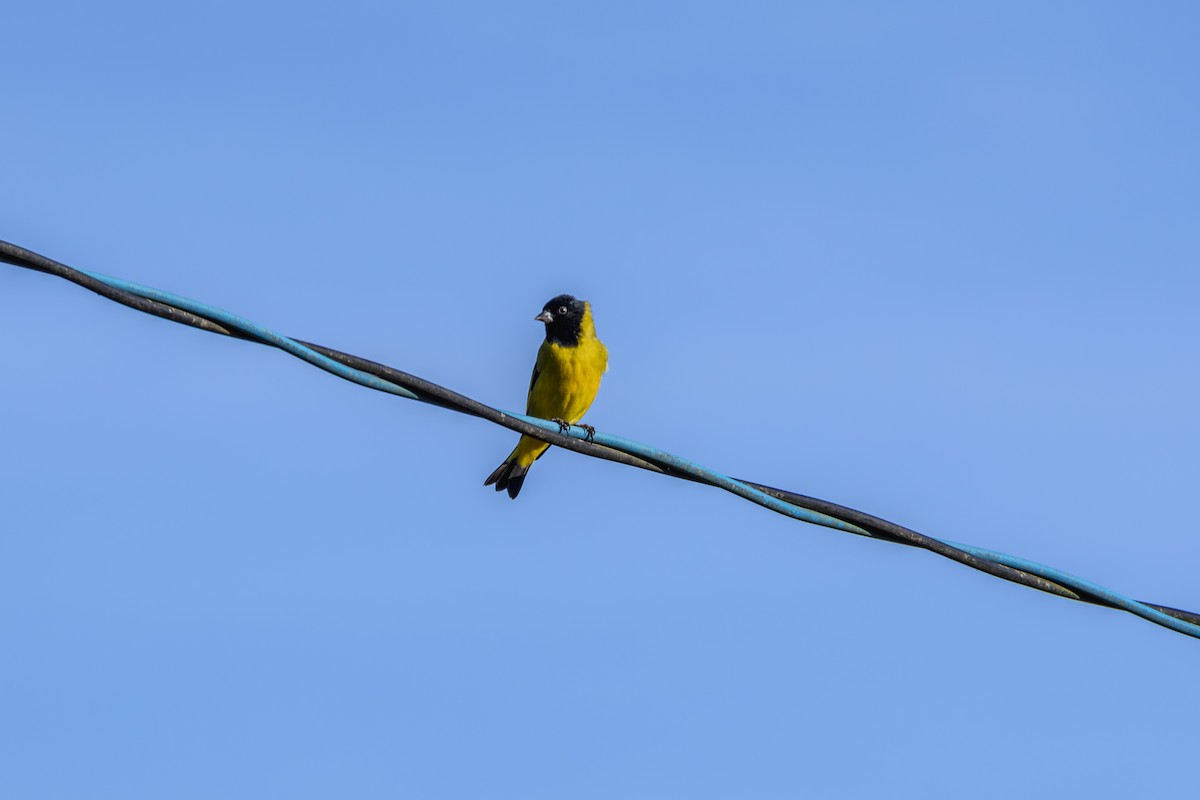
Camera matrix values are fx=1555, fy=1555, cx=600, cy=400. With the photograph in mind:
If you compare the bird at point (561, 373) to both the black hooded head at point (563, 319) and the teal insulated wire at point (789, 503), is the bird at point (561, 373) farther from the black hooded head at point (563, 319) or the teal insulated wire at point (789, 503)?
the teal insulated wire at point (789, 503)

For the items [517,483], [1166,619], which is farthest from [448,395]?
[517,483]

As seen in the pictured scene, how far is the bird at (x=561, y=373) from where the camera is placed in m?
11.0

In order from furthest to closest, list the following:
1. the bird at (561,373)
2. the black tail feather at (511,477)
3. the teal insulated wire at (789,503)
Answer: the black tail feather at (511,477) → the bird at (561,373) → the teal insulated wire at (789,503)

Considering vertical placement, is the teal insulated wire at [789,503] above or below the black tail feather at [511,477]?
below

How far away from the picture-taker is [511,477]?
39.5 feet

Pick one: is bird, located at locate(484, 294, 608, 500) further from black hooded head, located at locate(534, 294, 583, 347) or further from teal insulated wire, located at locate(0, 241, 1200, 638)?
teal insulated wire, located at locate(0, 241, 1200, 638)

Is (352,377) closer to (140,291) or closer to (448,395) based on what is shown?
(448,395)

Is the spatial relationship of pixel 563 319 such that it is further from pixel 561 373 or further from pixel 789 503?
pixel 789 503

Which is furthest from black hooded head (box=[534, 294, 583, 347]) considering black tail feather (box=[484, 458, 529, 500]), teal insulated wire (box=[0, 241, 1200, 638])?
teal insulated wire (box=[0, 241, 1200, 638])

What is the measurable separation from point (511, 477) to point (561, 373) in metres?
1.36

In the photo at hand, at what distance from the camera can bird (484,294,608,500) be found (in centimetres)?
1103

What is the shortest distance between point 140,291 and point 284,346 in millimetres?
437

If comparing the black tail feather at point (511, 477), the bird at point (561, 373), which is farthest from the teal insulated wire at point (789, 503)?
the black tail feather at point (511, 477)

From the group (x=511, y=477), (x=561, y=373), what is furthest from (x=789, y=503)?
(x=511, y=477)
